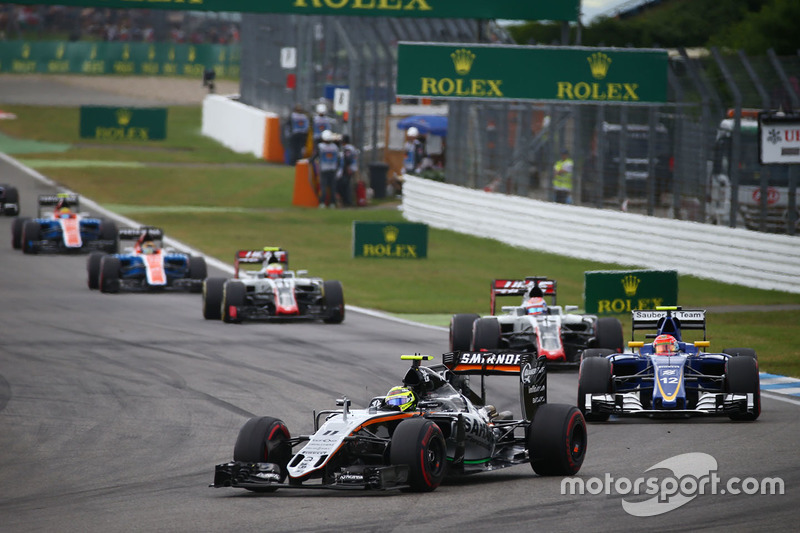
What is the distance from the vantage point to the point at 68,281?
26.1 meters

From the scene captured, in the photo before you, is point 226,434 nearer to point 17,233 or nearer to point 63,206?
point 63,206

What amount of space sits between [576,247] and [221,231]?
891 centimetres

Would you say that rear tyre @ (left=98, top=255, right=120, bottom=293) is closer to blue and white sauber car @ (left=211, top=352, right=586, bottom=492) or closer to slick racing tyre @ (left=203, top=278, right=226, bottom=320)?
slick racing tyre @ (left=203, top=278, right=226, bottom=320)

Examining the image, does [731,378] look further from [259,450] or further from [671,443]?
[259,450]

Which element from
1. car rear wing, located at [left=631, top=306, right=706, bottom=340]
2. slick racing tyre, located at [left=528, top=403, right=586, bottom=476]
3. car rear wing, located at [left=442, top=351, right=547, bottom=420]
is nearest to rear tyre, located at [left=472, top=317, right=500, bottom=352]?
car rear wing, located at [left=631, top=306, right=706, bottom=340]

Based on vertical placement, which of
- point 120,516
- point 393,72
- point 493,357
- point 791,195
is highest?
point 393,72

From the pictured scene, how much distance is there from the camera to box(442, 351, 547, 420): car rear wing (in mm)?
11930

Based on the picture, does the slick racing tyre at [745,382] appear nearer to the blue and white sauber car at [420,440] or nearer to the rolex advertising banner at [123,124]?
the blue and white sauber car at [420,440]

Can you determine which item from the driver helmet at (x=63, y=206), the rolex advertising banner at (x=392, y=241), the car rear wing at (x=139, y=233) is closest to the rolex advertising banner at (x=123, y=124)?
the driver helmet at (x=63, y=206)

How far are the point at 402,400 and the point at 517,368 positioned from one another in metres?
1.44

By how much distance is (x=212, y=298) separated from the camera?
21453 mm

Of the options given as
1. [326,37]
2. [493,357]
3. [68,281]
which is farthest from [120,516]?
[326,37]

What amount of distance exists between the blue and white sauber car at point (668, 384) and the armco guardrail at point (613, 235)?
11036mm

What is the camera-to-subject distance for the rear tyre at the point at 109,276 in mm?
24312
